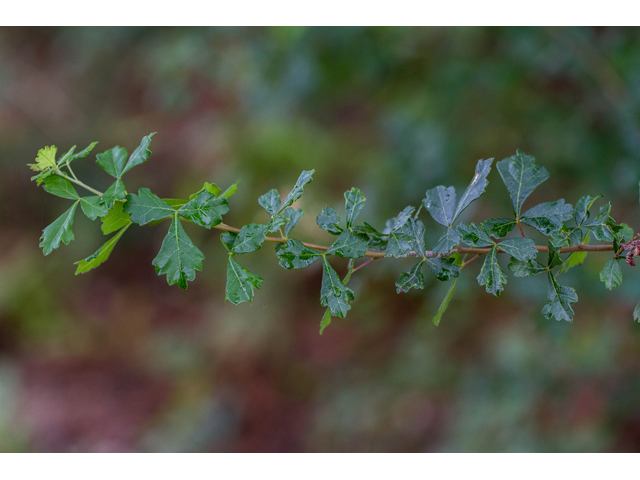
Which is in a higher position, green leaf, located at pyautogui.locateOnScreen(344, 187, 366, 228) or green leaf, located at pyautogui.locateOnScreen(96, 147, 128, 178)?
green leaf, located at pyautogui.locateOnScreen(96, 147, 128, 178)

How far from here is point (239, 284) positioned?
1.55ft

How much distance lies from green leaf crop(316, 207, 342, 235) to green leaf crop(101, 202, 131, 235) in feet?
0.60

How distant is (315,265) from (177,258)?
51.9 inches

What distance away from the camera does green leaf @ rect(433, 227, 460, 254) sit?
463 mm

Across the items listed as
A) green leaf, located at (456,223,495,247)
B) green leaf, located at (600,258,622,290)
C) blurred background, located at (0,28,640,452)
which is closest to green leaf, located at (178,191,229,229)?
green leaf, located at (456,223,495,247)

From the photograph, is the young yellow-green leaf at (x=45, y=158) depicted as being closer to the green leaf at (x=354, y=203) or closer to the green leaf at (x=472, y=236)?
the green leaf at (x=354, y=203)

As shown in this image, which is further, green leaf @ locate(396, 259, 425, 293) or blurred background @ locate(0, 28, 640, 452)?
blurred background @ locate(0, 28, 640, 452)

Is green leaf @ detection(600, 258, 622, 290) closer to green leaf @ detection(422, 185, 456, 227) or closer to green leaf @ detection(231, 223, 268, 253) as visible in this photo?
green leaf @ detection(422, 185, 456, 227)

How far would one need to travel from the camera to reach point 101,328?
94.0 inches

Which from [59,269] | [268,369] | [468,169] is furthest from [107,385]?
[468,169]

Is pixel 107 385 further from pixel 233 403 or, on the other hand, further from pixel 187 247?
pixel 187 247

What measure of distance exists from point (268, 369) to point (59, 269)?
1.07 m

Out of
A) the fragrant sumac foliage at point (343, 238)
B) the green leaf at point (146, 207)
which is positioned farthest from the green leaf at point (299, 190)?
the green leaf at point (146, 207)

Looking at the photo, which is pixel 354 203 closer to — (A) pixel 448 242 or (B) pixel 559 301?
(A) pixel 448 242
